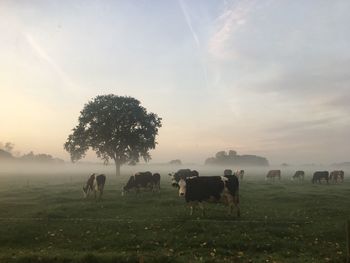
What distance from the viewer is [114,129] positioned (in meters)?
70.1

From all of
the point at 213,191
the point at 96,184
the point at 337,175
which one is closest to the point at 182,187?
the point at 213,191

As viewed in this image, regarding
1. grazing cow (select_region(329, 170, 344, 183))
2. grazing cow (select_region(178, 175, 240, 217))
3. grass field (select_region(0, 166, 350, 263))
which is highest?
grazing cow (select_region(329, 170, 344, 183))

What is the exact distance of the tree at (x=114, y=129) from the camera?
69.9 metres

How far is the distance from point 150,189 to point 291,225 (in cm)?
2082

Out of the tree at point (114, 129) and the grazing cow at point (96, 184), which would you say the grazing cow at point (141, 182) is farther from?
the tree at point (114, 129)

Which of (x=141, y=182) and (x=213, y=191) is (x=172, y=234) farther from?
(x=141, y=182)

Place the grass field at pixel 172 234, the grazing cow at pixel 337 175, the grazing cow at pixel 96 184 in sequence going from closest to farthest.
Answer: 1. the grass field at pixel 172 234
2. the grazing cow at pixel 96 184
3. the grazing cow at pixel 337 175

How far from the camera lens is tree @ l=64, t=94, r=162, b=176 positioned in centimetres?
6994

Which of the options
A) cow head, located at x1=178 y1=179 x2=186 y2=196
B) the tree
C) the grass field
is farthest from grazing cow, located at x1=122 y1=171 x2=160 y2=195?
the tree

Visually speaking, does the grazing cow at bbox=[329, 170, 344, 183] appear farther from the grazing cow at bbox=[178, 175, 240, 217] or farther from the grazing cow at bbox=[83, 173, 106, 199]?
the grazing cow at bbox=[83, 173, 106, 199]

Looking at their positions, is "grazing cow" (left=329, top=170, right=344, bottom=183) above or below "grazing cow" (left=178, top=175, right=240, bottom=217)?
above

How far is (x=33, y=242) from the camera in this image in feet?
57.9

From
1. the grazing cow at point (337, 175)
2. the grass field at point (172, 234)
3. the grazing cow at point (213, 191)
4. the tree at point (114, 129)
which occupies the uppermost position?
the tree at point (114, 129)

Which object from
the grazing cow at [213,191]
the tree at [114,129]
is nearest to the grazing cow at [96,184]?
the grazing cow at [213,191]
